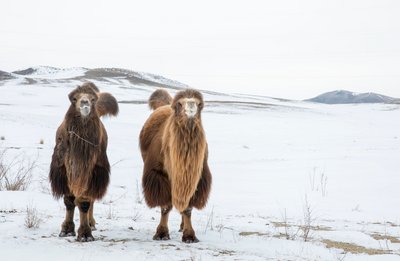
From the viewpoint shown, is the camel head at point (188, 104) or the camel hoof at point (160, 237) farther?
the camel hoof at point (160, 237)

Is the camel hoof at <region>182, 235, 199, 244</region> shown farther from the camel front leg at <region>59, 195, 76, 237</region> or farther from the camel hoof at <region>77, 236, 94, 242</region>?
the camel front leg at <region>59, 195, 76, 237</region>

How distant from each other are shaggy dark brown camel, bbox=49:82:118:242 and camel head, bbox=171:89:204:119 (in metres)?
Answer: 0.90

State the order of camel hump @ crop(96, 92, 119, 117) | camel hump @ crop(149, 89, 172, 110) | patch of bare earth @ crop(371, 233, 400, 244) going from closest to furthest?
patch of bare earth @ crop(371, 233, 400, 244) → camel hump @ crop(96, 92, 119, 117) → camel hump @ crop(149, 89, 172, 110)

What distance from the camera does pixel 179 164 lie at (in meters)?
5.77

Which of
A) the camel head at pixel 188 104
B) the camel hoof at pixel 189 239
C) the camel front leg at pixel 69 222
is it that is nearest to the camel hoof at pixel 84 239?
the camel front leg at pixel 69 222

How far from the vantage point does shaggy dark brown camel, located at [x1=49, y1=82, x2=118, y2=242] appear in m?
5.48

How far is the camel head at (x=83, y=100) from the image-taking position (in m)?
5.24

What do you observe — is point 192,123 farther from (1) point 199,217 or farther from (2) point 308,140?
(2) point 308,140

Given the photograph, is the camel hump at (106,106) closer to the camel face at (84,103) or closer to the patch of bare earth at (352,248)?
the camel face at (84,103)

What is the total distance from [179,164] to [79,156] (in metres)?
1.10

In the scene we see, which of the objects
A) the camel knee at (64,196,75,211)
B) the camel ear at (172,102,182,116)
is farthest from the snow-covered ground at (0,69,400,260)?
the camel ear at (172,102,182,116)

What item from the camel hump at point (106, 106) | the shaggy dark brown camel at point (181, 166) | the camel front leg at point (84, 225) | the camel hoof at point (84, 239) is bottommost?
the camel hoof at point (84, 239)

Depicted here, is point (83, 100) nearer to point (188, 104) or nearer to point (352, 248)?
point (188, 104)

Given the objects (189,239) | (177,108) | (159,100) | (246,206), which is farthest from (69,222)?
(246,206)
